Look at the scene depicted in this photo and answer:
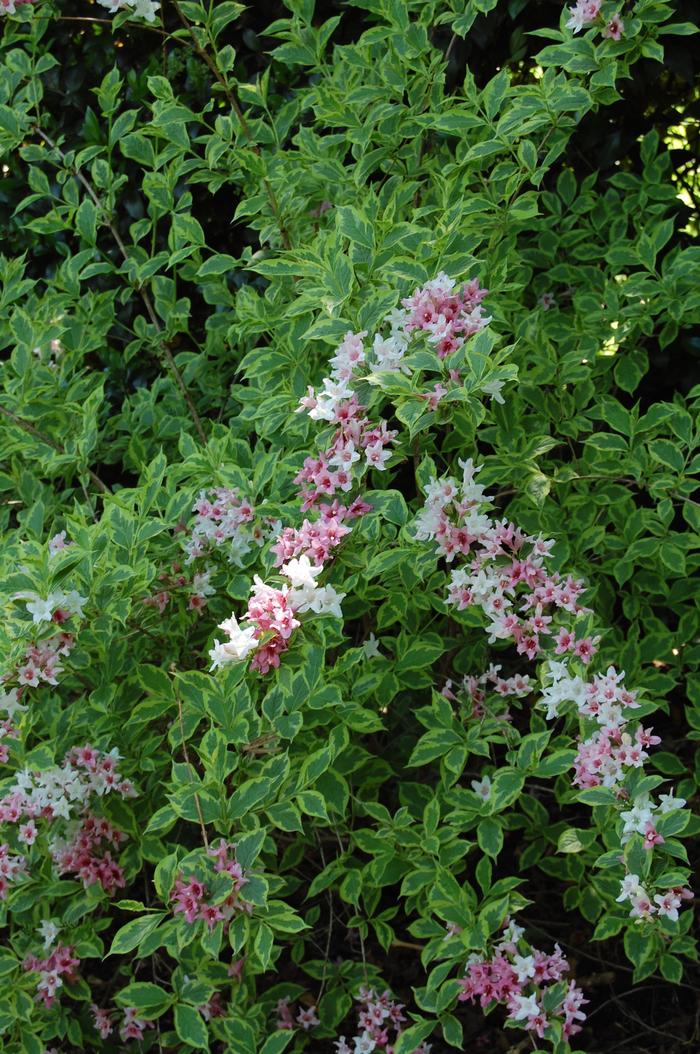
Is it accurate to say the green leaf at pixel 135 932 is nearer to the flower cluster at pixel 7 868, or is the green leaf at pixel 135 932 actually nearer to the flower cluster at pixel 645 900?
the flower cluster at pixel 7 868

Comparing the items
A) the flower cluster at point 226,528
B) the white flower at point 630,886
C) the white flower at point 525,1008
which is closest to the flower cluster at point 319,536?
the flower cluster at point 226,528

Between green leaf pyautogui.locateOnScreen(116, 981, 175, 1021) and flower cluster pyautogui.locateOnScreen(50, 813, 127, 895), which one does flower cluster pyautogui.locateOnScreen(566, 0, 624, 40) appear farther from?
green leaf pyautogui.locateOnScreen(116, 981, 175, 1021)

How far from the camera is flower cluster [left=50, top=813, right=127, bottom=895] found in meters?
2.11

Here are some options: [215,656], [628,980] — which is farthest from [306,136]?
[628,980]

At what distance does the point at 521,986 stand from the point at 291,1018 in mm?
618

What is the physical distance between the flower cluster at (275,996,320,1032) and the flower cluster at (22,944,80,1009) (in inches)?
16.6

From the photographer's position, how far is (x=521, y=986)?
1.89 metres

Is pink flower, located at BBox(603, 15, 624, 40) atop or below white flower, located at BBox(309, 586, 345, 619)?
atop

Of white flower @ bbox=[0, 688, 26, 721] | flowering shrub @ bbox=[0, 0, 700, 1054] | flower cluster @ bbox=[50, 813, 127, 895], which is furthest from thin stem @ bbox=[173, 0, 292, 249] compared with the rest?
flower cluster @ bbox=[50, 813, 127, 895]

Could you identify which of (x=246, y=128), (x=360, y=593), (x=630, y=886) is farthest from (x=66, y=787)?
(x=246, y=128)

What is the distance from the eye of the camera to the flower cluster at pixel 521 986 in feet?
6.09

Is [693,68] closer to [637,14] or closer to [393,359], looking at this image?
[637,14]

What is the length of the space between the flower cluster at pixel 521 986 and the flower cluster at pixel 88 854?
69 cm

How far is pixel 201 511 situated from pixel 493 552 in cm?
60
